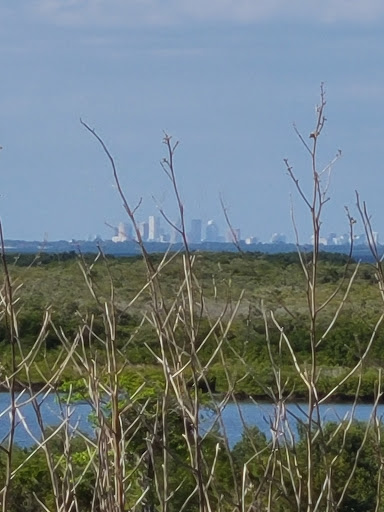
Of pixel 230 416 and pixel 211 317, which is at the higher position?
pixel 211 317

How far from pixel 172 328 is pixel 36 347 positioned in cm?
30

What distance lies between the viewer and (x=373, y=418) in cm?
236

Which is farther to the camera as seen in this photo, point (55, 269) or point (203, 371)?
point (55, 269)

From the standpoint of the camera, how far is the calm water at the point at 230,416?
2.39 m

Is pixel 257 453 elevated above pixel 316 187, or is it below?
below

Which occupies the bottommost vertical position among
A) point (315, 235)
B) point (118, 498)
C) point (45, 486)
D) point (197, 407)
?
point (45, 486)

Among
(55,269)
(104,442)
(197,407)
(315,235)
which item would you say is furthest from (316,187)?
(55,269)

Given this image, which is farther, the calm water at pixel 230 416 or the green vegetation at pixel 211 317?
the green vegetation at pixel 211 317

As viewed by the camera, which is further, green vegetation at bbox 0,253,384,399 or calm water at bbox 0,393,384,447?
green vegetation at bbox 0,253,384,399

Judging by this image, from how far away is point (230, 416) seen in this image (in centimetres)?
1079

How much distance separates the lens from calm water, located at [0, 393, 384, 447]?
239 cm

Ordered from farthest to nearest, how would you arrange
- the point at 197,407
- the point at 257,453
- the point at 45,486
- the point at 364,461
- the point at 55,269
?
the point at 55,269, the point at 45,486, the point at 364,461, the point at 257,453, the point at 197,407

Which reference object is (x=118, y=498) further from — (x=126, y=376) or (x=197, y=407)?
(x=126, y=376)

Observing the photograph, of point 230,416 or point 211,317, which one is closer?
point 211,317
